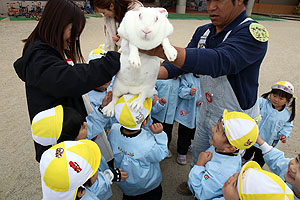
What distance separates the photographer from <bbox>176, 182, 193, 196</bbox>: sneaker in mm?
2150

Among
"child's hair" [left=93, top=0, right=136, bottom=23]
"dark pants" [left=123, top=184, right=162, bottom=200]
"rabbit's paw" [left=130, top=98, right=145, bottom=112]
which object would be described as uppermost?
"child's hair" [left=93, top=0, right=136, bottom=23]

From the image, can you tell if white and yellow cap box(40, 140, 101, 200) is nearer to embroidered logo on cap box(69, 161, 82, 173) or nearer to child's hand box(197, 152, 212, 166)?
embroidered logo on cap box(69, 161, 82, 173)

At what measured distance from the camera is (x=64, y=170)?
103 cm

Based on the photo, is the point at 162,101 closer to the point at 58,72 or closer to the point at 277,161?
the point at 277,161

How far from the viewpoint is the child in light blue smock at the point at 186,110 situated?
2457mm

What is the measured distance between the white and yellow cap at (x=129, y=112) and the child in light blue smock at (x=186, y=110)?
Result: 1.04 meters

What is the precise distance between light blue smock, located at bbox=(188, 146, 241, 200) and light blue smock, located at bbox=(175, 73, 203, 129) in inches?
40.5

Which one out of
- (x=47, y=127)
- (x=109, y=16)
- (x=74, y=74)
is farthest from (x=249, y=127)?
(x=109, y=16)

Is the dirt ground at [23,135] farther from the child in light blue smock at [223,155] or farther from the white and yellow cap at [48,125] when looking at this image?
the white and yellow cap at [48,125]

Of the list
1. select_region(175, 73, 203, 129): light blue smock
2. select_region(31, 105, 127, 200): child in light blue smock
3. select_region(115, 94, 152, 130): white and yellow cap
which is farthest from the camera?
select_region(175, 73, 203, 129): light blue smock

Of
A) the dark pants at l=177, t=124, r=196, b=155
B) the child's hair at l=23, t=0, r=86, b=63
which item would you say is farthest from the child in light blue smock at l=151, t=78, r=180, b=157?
the child's hair at l=23, t=0, r=86, b=63

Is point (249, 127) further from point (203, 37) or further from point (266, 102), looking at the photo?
point (266, 102)

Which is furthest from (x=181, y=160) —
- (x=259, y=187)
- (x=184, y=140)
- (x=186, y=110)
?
(x=259, y=187)

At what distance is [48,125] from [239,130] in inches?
46.3
